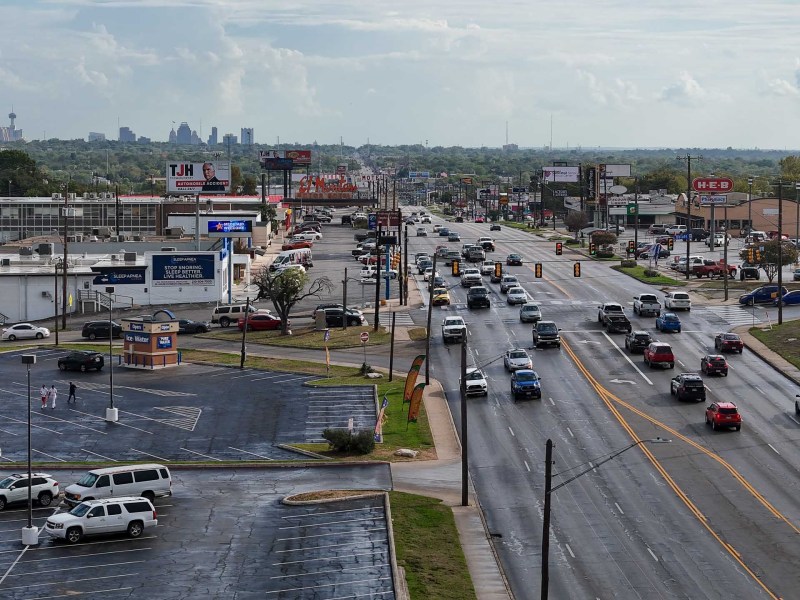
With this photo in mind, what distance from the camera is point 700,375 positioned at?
72.8 m

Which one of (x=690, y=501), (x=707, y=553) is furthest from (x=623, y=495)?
(x=707, y=553)

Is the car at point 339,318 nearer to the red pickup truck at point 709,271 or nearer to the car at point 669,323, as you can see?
the car at point 669,323

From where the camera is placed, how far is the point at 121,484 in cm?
4909

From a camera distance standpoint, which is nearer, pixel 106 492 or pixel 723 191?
pixel 106 492

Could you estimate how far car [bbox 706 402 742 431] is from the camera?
60.1 metres

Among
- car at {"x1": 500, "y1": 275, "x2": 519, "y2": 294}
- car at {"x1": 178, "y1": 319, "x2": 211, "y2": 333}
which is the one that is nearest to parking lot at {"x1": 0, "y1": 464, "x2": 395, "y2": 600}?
car at {"x1": 178, "y1": 319, "x2": 211, "y2": 333}

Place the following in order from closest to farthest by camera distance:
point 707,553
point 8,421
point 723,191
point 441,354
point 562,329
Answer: point 707,553, point 8,421, point 441,354, point 562,329, point 723,191

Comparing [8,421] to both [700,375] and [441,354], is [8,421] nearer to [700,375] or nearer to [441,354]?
[441,354]

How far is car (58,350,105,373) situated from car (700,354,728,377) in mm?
35747

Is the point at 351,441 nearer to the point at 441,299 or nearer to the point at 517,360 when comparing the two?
the point at 517,360

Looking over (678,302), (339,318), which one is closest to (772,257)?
(678,302)

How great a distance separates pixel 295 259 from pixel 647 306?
176ft

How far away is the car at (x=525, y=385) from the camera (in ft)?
223

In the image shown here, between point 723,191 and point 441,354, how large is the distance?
85847 mm
